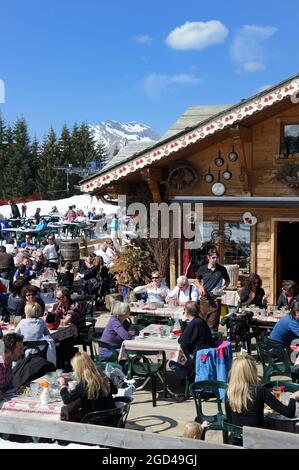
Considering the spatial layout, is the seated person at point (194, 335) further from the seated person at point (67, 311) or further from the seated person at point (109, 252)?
the seated person at point (109, 252)

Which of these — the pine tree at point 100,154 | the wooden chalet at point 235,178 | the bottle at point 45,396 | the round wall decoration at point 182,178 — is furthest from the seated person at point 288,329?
the pine tree at point 100,154

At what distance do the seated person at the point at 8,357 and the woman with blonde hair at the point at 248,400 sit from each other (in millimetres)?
2267

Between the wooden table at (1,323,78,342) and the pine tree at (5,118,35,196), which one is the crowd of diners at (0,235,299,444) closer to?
the wooden table at (1,323,78,342)

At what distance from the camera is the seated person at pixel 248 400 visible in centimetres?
502

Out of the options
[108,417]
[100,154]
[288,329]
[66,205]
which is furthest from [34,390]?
[100,154]

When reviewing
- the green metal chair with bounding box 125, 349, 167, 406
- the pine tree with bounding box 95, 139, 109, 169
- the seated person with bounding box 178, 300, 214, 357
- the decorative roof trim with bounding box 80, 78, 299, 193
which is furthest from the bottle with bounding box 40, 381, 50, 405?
the pine tree with bounding box 95, 139, 109, 169

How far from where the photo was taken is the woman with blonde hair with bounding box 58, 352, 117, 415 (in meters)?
5.34

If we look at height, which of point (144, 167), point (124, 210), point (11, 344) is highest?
point (144, 167)

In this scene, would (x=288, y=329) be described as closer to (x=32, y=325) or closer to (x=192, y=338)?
(x=192, y=338)

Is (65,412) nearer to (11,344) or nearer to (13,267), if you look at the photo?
(11,344)

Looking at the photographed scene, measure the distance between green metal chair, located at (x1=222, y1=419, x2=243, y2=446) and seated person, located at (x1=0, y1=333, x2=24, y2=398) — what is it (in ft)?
7.39

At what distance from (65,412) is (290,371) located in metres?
3.13
